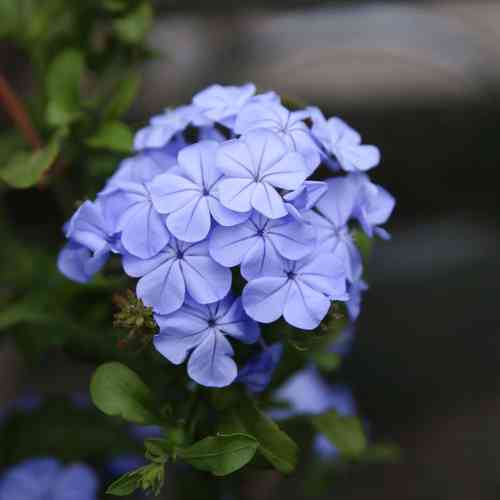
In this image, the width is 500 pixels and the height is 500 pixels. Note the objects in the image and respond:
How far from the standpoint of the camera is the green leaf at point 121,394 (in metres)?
0.65

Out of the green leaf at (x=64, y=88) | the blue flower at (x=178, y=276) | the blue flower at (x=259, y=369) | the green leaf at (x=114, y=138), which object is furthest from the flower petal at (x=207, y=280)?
the green leaf at (x=64, y=88)

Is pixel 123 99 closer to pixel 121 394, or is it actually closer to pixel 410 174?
pixel 121 394

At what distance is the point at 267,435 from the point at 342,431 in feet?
0.52

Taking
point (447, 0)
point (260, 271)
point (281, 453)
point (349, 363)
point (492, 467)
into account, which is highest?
point (260, 271)

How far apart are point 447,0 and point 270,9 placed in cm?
38

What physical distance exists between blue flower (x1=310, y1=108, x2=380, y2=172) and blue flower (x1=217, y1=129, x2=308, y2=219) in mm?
57

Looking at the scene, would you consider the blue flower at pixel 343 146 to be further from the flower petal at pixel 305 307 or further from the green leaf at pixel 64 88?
the green leaf at pixel 64 88

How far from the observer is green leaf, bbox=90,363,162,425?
0.65 meters

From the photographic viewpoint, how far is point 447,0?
1593 mm

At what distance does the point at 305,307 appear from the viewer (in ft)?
1.99

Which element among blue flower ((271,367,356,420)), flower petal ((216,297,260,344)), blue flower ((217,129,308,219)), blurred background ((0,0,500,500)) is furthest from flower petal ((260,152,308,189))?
blurred background ((0,0,500,500))

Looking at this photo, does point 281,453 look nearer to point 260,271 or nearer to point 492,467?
point 260,271

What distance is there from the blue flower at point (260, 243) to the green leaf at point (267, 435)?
0.16m

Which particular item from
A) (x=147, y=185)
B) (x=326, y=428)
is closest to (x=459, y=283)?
(x=326, y=428)
